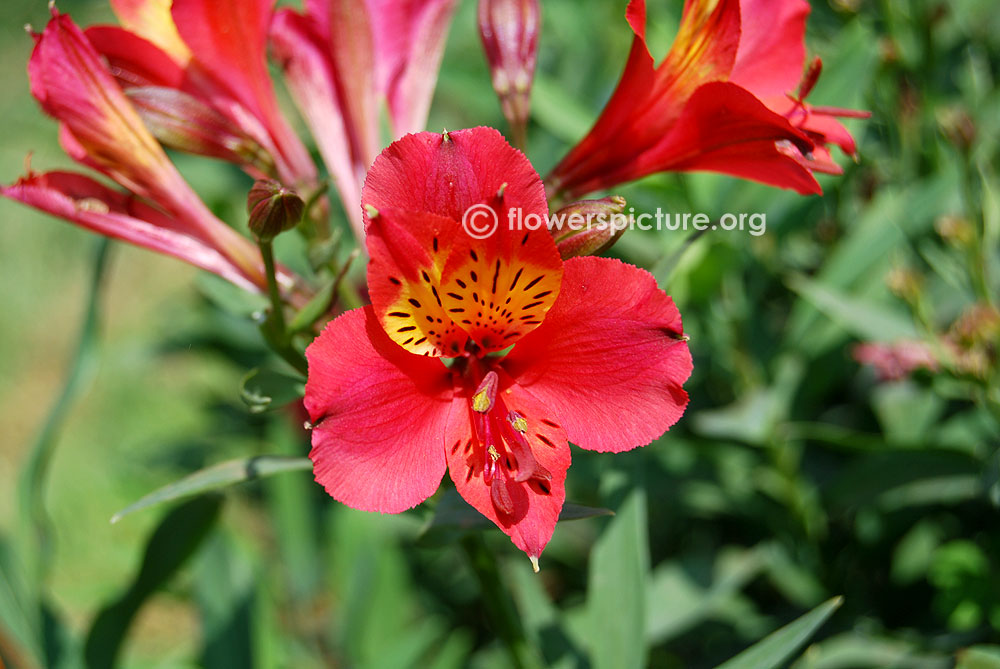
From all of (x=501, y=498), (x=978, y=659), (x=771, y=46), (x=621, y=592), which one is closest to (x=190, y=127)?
(x=501, y=498)

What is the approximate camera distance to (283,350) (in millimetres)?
1005

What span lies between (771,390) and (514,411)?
0.91m

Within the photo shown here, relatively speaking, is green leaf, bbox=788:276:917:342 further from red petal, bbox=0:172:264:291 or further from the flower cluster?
red petal, bbox=0:172:264:291

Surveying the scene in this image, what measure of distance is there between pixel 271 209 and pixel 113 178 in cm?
32

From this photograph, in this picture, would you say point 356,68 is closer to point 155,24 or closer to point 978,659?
point 155,24

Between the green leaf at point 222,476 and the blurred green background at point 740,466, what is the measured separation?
0.18 meters

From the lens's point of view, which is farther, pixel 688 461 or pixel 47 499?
pixel 47 499

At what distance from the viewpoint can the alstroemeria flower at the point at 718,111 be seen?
95 centimetres

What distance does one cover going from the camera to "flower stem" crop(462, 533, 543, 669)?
1.11 metres

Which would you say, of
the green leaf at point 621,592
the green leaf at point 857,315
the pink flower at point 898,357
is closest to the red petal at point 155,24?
the green leaf at point 621,592

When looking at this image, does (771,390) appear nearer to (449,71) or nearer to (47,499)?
(449,71)

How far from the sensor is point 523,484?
0.87 metres

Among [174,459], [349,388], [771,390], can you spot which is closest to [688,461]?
[771,390]

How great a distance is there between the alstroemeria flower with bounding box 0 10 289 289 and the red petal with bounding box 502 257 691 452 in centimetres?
42
